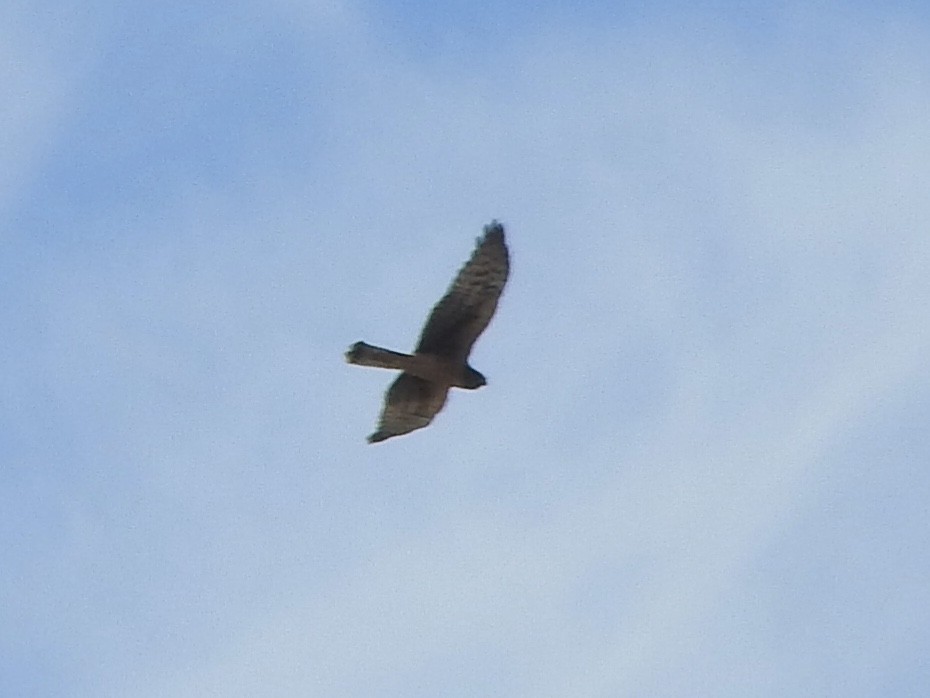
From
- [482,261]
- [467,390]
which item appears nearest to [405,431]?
[467,390]

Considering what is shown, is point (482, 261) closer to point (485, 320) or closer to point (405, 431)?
point (485, 320)

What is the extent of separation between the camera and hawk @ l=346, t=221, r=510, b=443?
28.0 metres

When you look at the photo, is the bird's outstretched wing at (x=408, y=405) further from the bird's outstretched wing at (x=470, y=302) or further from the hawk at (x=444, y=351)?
the bird's outstretched wing at (x=470, y=302)

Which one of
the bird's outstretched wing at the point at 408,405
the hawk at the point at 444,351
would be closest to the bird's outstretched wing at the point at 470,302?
the hawk at the point at 444,351

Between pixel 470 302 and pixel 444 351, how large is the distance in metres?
0.81

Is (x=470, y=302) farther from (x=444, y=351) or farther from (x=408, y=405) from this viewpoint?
(x=408, y=405)

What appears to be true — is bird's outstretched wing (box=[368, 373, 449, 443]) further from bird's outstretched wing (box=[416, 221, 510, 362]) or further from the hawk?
bird's outstretched wing (box=[416, 221, 510, 362])

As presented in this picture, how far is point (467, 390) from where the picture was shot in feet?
95.6

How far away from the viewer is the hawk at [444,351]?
91.8ft

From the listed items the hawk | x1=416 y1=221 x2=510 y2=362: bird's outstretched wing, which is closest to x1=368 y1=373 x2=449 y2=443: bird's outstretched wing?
the hawk

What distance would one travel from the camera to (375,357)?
27969 mm

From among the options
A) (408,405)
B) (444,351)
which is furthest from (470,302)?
(408,405)

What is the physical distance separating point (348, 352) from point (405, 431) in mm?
2081

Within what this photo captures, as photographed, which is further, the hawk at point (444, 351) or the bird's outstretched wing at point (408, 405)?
the bird's outstretched wing at point (408, 405)
